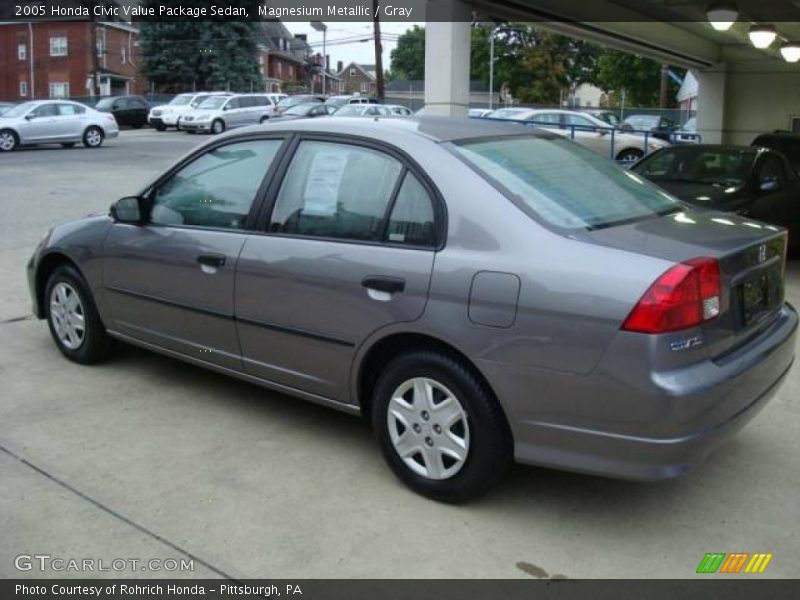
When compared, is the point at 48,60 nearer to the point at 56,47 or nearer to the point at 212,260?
the point at 56,47

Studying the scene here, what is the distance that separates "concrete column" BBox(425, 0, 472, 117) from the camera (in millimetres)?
→ 8695

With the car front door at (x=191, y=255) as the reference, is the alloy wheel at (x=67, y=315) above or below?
below

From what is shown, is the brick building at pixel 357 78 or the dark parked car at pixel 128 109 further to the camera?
the brick building at pixel 357 78

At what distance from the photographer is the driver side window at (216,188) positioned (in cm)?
438

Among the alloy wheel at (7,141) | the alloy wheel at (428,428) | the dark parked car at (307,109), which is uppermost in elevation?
the dark parked car at (307,109)

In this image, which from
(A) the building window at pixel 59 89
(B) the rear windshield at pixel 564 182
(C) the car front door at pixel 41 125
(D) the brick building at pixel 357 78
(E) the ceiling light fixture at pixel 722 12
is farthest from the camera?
(D) the brick building at pixel 357 78

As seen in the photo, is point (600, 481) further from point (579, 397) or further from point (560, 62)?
point (560, 62)

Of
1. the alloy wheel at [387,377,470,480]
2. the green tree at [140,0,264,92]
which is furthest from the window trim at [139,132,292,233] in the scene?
the green tree at [140,0,264,92]

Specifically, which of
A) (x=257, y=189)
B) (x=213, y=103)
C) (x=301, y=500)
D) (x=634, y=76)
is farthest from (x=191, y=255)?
(x=634, y=76)

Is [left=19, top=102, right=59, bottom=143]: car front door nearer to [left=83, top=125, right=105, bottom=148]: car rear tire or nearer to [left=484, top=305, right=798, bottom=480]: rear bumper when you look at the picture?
[left=83, top=125, right=105, bottom=148]: car rear tire

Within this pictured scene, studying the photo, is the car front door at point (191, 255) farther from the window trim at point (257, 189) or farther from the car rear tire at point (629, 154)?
the car rear tire at point (629, 154)

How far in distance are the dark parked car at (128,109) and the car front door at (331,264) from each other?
3705 centimetres

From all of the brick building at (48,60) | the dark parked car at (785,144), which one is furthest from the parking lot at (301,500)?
the brick building at (48,60)
